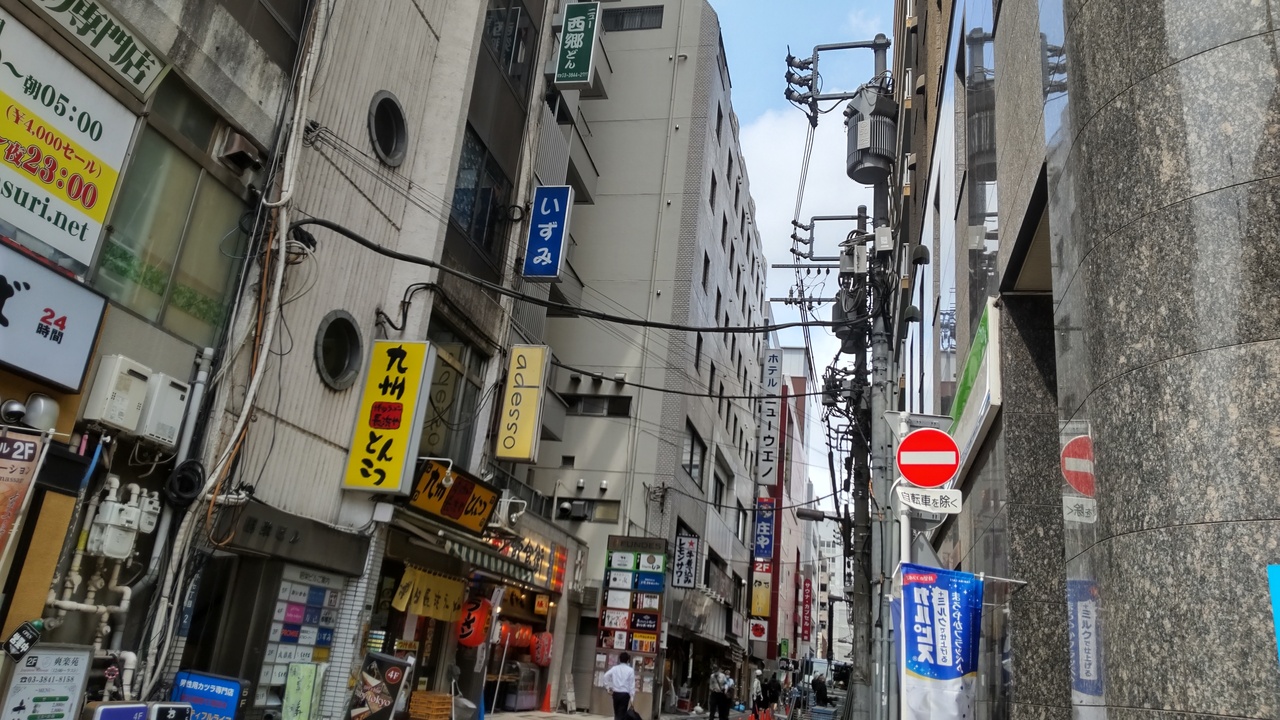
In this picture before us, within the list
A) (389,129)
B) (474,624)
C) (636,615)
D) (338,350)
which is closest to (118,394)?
(338,350)

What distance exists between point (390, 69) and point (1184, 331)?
13.8 m

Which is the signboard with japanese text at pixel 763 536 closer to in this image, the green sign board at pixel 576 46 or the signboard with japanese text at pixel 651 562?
the signboard with japanese text at pixel 651 562

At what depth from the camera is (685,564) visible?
3136cm

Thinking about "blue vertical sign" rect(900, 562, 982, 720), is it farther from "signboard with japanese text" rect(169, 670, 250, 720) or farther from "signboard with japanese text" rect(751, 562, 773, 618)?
"signboard with japanese text" rect(751, 562, 773, 618)

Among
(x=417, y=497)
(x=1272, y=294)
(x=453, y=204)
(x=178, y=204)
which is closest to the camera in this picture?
(x=1272, y=294)

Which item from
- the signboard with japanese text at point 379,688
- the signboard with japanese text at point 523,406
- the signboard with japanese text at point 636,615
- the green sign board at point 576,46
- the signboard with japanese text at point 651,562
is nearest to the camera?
the signboard with japanese text at point 379,688

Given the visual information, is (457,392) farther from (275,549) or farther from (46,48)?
(46,48)

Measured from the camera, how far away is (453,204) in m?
16.5

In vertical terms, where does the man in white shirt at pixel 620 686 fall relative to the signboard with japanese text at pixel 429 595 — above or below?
below

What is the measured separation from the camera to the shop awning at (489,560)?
15.6m

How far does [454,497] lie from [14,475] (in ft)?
27.6

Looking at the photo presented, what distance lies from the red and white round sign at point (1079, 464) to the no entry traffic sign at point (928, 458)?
2.36 meters

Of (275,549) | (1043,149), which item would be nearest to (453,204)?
(275,549)

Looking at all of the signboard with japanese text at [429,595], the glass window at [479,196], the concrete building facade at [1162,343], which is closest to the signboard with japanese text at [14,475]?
the signboard with japanese text at [429,595]
